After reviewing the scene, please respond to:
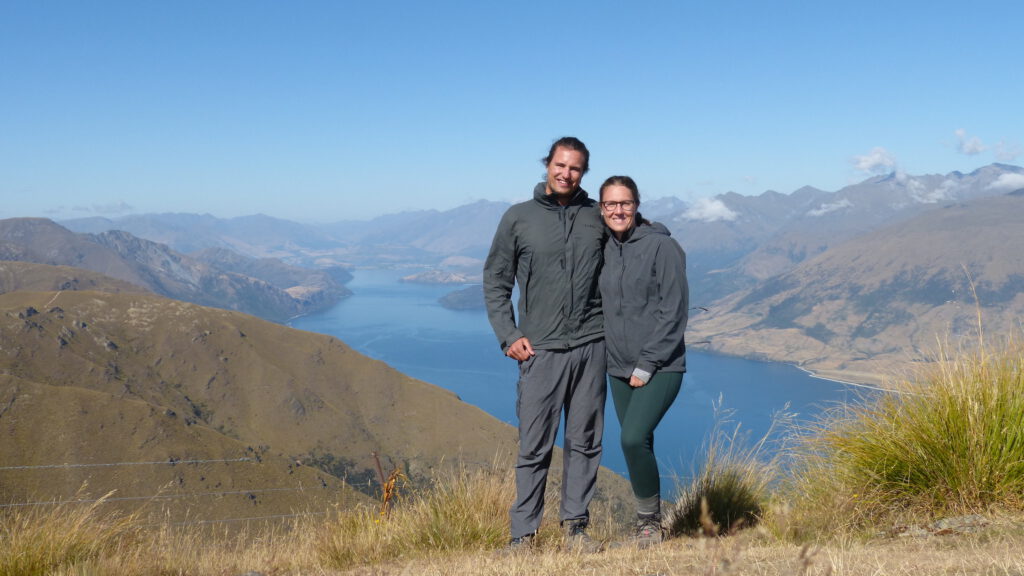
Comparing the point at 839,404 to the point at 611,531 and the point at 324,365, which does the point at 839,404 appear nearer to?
the point at 611,531

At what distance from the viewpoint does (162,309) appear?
101188 millimetres

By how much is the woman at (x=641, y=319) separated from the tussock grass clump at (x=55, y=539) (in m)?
2.48


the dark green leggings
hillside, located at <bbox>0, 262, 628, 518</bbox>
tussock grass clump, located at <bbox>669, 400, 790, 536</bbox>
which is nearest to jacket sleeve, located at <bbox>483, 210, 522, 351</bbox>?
the dark green leggings

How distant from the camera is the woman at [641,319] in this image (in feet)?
10.5

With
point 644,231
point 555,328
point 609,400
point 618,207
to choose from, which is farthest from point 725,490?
point 609,400

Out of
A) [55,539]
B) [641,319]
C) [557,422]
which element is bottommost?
[55,539]

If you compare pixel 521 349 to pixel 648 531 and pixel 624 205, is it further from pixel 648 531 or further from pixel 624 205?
pixel 648 531

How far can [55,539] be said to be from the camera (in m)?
3.01

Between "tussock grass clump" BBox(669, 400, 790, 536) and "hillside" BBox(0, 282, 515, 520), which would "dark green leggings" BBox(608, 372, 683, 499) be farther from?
"hillside" BBox(0, 282, 515, 520)

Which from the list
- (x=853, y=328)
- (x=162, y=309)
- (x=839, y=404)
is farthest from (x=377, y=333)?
(x=839, y=404)

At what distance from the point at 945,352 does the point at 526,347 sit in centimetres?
251

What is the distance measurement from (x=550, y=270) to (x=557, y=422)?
2.53ft

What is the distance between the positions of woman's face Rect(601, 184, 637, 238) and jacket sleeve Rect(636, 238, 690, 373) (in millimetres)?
204

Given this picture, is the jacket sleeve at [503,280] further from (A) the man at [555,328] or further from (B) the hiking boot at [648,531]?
(B) the hiking boot at [648,531]
